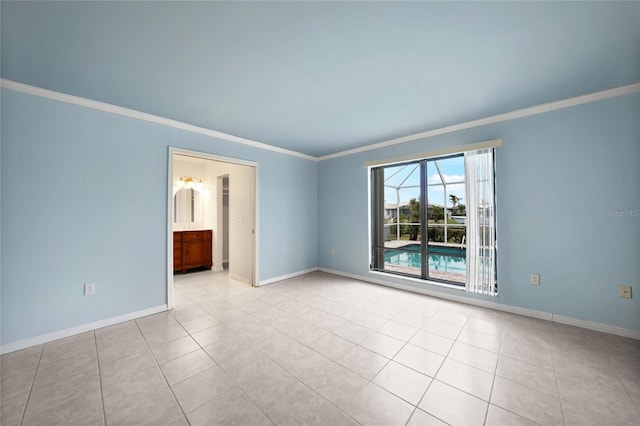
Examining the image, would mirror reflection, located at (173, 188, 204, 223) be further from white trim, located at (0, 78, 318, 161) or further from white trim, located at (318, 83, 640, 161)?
white trim, located at (318, 83, 640, 161)

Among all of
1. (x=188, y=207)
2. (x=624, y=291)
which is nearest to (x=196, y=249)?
(x=188, y=207)

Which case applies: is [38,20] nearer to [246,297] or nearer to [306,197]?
[246,297]

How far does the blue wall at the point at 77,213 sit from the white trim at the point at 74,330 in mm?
42

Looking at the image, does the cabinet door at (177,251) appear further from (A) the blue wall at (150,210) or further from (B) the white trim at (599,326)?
(B) the white trim at (599,326)

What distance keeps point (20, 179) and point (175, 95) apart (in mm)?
1578

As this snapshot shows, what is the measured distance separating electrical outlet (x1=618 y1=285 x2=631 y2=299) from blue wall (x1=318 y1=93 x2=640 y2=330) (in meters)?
0.04

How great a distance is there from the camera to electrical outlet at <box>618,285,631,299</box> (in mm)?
2352

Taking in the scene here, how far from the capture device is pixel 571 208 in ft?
8.56

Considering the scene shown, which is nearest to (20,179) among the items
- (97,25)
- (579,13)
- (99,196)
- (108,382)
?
(99,196)

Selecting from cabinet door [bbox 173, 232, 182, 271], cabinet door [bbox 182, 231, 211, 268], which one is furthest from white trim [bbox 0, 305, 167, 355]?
cabinet door [bbox 182, 231, 211, 268]

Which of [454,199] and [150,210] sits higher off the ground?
[454,199]

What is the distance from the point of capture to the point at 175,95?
2469 millimetres

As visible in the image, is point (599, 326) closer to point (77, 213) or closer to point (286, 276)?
point (286, 276)

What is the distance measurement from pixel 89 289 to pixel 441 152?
458cm
